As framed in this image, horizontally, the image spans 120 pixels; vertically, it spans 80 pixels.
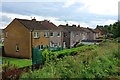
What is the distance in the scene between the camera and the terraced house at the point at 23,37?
30953 mm

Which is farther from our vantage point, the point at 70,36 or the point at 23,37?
the point at 70,36

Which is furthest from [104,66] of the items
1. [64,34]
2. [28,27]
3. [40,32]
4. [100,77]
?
[64,34]

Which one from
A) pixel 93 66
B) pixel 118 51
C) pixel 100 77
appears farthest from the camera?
pixel 118 51

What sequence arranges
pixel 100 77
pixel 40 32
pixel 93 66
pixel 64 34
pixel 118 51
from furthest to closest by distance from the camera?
pixel 64 34
pixel 40 32
pixel 118 51
pixel 93 66
pixel 100 77

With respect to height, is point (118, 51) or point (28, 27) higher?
point (28, 27)

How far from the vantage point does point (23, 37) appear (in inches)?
1232

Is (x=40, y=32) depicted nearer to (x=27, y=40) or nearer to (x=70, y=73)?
(x=27, y=40)

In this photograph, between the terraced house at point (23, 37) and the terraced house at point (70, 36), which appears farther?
the terraced house at point (70, 36)

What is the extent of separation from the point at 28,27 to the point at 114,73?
2245 centimetres

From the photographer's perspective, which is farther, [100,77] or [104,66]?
[104,66]

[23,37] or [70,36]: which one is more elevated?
[70,36]

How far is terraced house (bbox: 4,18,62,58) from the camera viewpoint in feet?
102

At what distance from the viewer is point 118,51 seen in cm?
1392

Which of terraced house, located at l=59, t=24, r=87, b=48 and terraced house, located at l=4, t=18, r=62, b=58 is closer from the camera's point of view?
terraced house, located at l=4, t=18, r=62, b=58
